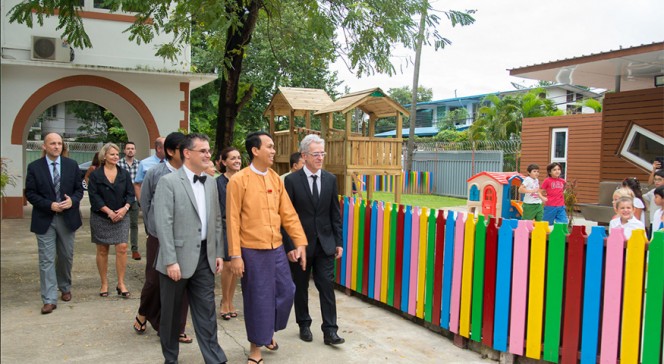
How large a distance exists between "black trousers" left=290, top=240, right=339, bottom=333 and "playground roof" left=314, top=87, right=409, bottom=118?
552 cm

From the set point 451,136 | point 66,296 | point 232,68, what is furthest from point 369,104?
point 451,136

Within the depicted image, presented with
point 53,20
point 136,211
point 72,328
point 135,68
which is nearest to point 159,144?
point 136,211

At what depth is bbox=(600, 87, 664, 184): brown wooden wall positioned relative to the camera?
13930 millimetres

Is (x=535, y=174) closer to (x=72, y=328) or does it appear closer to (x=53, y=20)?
(x=72, y=328)

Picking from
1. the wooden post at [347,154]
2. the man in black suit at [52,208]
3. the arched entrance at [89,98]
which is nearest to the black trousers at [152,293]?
the man in black suit at [52,208]

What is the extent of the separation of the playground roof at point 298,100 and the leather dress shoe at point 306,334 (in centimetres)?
693

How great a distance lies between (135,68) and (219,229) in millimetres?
10464

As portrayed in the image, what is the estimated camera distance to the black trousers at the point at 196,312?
14.5ft

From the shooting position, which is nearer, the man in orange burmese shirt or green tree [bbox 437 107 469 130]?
the man in orange burmese shirt

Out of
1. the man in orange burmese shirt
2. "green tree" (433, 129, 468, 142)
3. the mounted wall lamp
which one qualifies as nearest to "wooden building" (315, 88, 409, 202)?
the man in orange burmese shirt

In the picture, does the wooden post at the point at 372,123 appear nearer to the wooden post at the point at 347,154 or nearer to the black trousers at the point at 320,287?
the wooden post at the point at 347,154

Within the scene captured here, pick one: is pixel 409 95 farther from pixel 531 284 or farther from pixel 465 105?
pixel 531 284

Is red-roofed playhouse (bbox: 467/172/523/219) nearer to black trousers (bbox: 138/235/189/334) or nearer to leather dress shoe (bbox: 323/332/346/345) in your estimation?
leather dress shoe (bbox: 323/332/346/345)

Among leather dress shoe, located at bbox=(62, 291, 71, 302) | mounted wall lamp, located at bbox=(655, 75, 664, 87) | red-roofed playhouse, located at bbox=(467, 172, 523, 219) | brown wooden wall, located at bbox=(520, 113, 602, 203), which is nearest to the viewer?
leather dress shoe, located at bbox=(62, 291, 71, 302)
